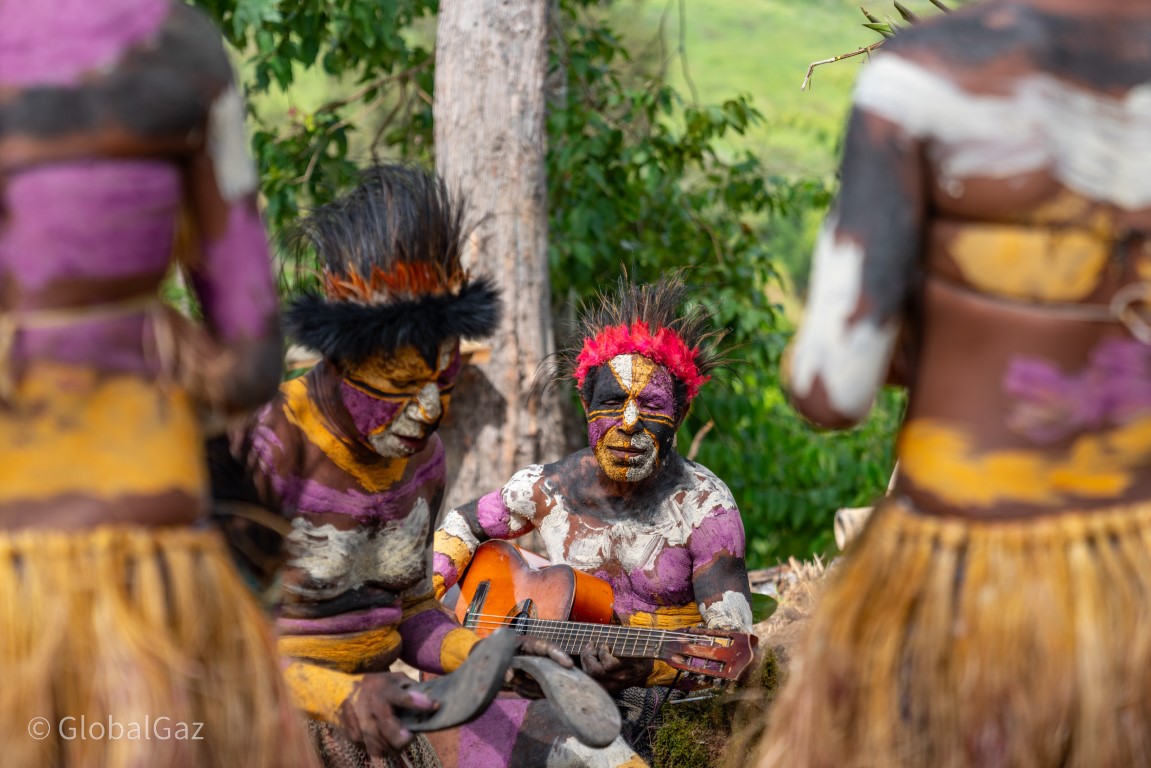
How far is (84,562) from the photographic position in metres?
1.99

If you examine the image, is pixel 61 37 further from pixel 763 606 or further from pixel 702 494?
pixel 763 606

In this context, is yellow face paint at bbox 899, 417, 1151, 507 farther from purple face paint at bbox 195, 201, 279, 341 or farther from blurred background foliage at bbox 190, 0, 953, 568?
blurred background foliage at bbox 190, 0, 953, 568

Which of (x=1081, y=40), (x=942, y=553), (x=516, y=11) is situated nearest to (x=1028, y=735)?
(x=942, y=553)

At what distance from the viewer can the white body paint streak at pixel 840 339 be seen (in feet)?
7.07

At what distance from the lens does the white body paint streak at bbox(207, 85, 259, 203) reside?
207cm

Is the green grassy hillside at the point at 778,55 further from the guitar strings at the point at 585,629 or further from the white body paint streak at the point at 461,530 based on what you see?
the guitar strings at the point at 585,629

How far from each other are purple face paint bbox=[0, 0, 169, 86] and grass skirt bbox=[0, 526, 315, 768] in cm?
68

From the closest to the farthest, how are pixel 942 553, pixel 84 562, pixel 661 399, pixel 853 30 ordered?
pixel 84 562, pixel 942 553, pixel 661 399, pixel 853 30

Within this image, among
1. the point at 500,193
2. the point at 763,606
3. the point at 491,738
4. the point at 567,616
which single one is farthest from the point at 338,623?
the point at 500,193

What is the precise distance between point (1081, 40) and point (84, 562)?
68.7 inches

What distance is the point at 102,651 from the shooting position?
198cm

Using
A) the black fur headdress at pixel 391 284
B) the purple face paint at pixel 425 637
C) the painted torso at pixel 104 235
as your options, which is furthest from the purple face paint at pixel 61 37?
the purple face paint at pixel 425 637

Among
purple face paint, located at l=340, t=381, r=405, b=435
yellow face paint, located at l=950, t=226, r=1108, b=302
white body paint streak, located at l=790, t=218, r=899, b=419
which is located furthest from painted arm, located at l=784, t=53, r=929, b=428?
purple face paint, located at l=340, t=381, r=405, b=435

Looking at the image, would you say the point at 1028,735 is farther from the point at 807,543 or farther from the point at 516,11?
the point at 807,543
